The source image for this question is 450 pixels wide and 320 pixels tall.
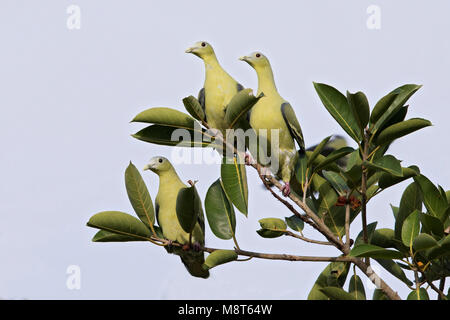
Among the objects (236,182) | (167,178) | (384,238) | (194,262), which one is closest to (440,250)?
(384,238)

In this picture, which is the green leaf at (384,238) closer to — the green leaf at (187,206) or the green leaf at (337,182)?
the green leaf at (337,182)

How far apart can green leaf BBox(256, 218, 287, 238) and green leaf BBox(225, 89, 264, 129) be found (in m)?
0.68

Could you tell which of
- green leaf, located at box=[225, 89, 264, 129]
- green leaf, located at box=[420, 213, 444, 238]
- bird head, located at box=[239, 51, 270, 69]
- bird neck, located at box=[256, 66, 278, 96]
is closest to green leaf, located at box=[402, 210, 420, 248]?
green leaf, located at box=[420, 213, 444, 238]

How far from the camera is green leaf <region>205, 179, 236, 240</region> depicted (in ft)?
13.3

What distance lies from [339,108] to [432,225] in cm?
92

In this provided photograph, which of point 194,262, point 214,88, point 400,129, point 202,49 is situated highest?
point 202,49

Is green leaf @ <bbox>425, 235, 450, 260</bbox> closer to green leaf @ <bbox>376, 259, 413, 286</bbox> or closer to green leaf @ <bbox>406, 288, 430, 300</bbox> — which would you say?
green leaf @ <bbox>406, 288, 430, 300</bbox>

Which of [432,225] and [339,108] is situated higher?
[339,108]

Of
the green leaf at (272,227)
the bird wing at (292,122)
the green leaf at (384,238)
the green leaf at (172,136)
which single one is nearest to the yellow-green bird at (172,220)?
the green leaf at (272,227)

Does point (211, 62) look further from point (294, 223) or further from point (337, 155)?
point (337, 155)

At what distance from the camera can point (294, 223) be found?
4230mm
